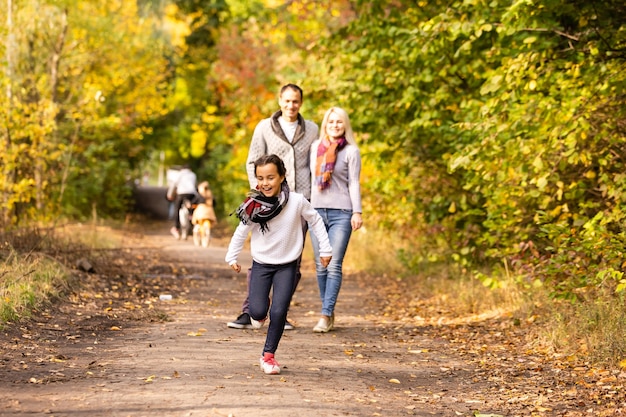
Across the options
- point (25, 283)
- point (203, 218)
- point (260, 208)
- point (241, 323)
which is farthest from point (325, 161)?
point (203, 218)

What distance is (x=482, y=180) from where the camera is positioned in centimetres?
1004

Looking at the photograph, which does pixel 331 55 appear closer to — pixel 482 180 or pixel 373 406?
pixel 482 180

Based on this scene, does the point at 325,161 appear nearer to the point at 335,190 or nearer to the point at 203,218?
the point at 335,190

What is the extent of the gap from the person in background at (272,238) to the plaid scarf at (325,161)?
5.34 ft

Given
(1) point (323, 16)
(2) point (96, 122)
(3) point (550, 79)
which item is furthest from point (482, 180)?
(1) point (323, 16)

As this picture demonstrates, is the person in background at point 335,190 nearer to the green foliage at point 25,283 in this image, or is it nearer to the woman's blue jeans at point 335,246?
the woman's blue jeans at point 335,246

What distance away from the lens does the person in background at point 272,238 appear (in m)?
6.60

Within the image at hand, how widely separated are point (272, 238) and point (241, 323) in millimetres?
2083

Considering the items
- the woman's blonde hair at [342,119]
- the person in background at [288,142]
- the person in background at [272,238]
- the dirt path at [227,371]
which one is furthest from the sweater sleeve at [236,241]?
the woman's blonde hair at [342,119]

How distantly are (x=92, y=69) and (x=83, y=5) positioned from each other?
198 cm

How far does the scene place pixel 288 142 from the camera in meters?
8.48

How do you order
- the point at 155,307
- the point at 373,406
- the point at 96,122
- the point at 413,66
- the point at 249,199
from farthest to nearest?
1. the point at 96,122
2. the point at 413,66
3. the point at 155,307
4. the point at 249,199
5. the point at 373,406

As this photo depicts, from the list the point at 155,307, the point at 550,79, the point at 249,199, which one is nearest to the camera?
the point at 249,199

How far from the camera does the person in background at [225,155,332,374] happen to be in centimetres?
660
